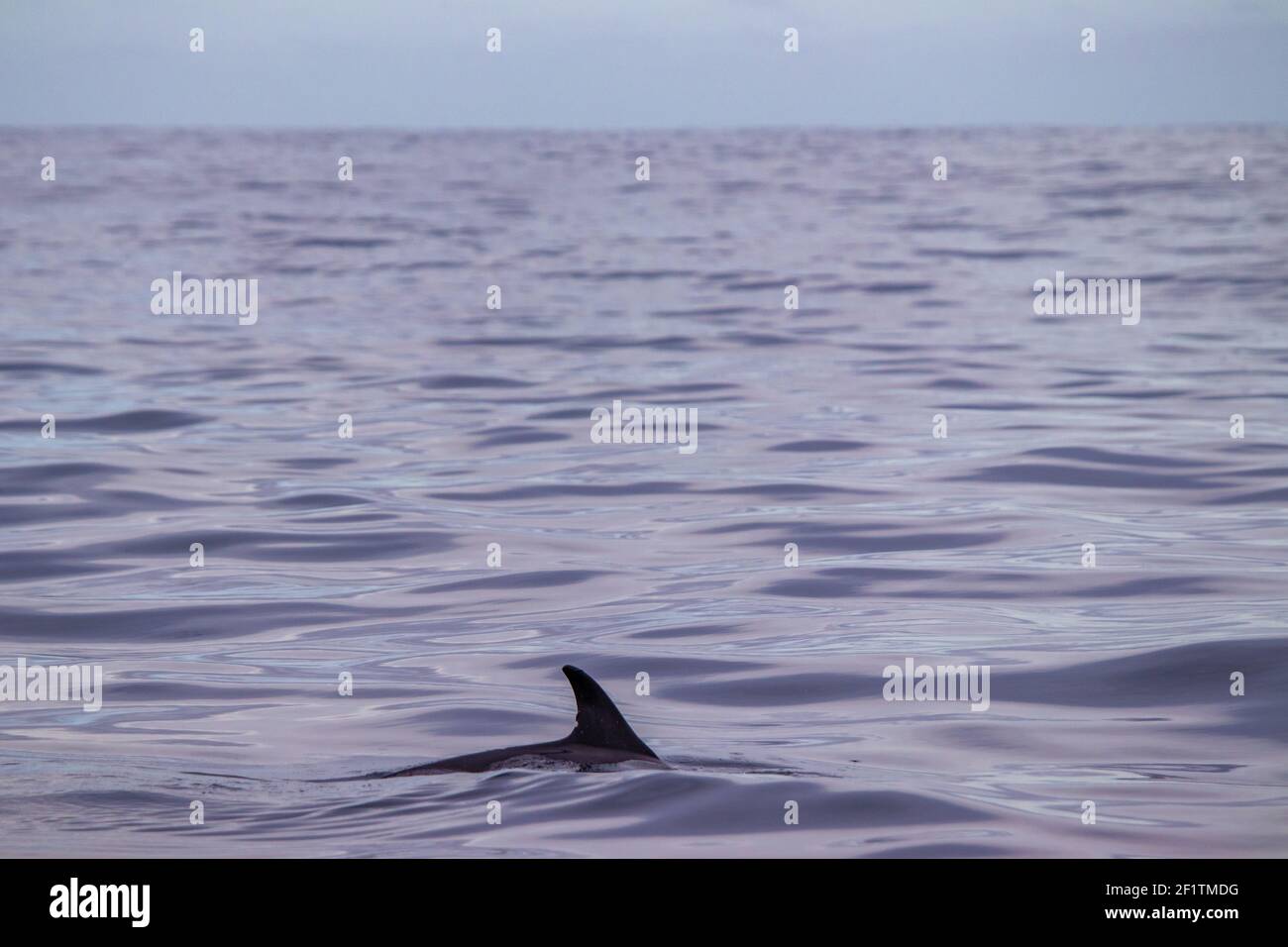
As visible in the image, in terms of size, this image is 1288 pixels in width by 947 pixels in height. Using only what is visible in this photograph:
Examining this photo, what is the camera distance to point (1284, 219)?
49906 millimetres

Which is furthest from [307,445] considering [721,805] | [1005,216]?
[1005,216]

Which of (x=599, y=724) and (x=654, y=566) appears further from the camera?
(x=654, y=566)

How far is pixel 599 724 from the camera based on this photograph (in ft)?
24.7

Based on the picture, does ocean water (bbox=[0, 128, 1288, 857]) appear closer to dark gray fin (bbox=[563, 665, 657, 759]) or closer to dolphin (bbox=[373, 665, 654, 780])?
dolphin (bbox=[373, 665, 654, 780])

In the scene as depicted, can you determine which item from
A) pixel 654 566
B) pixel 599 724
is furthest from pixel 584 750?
pixel 654 566

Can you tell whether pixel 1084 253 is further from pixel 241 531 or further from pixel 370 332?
pixel 241 531

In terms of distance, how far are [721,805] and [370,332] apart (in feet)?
71.8

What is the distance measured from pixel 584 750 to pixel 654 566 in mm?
5463

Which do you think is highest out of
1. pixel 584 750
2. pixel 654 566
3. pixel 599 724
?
pixel 654 566

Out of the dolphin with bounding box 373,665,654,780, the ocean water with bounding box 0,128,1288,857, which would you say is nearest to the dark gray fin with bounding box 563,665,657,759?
the dolphin with bounding box 373,665,654,780

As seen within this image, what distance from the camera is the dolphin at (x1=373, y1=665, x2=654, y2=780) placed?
7.47 m

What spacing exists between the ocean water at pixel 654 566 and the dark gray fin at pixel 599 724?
33 centimetres

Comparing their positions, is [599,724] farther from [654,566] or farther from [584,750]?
[654,566]

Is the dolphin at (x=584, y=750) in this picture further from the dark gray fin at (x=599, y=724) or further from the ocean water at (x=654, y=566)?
the ocean water at (x=654, y=566)
